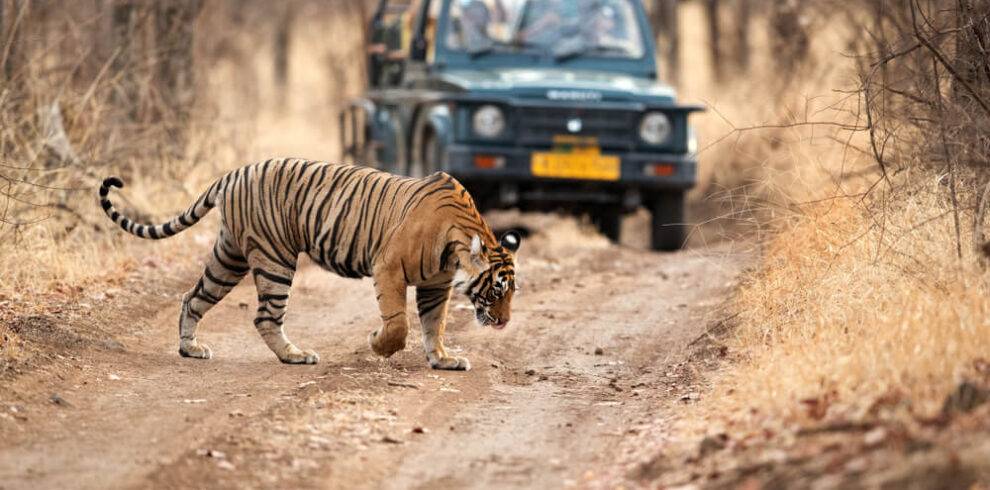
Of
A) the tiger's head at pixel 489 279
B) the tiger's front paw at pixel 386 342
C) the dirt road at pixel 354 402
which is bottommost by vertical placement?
the dirt road at pixel 354 402

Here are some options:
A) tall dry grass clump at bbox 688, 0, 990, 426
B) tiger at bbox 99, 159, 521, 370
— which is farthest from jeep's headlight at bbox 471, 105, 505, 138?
tiger at bbox 99, 159, 521, 370

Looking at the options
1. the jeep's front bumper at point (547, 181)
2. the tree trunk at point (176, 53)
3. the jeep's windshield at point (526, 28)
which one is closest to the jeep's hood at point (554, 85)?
the jeep's windshield at point (526, 28)

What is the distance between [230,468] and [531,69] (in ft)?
26.5

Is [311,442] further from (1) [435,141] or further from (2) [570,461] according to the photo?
(1) [435,141]

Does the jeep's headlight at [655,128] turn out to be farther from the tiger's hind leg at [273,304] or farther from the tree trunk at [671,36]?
the tree trunk at [671,36]

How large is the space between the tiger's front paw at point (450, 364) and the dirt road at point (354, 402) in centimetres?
10

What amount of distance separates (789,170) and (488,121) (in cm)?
274

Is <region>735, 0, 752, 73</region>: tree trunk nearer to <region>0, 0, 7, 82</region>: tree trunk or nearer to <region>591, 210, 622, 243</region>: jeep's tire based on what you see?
<region>591, 210, 622, 243</region>: jeep's tire

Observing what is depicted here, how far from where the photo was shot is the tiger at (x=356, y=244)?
23.2 feet

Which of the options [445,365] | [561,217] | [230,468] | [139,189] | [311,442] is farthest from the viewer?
[561,217]

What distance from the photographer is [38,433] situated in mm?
5895

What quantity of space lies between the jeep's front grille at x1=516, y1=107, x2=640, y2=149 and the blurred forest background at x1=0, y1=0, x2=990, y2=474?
112 centimetres

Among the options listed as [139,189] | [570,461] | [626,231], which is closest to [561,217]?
[626,231]

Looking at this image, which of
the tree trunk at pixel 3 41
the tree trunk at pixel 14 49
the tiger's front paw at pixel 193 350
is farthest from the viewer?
the tree trunk at pixel 14 49
